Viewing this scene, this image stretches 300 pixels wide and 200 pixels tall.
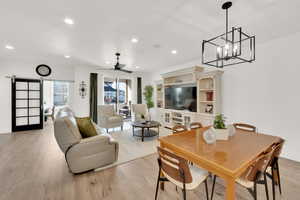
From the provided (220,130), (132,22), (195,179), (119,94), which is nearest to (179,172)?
(195,179)

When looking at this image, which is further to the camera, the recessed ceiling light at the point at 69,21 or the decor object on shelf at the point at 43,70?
the decor object on shelf at the point at 43,70

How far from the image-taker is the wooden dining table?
110 cm

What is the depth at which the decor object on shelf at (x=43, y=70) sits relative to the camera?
16.6 ft

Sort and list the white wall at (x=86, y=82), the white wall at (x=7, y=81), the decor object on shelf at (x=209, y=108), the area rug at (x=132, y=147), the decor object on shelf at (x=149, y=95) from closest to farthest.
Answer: the area rug at (x=132, y=147)
the decor object on shelf at (x=209, y=108)
the white wall at (x=7, y=81)
the white wall at (x=86, y=82)
the decor object on shelf at (x=149, y=95)

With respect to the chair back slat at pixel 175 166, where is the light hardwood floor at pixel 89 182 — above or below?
below

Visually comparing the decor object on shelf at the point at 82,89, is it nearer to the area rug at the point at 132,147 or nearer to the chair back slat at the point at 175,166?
the area rug at the point at 132,147

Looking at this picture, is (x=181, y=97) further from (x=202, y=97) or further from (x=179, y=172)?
(x=179, y=172)

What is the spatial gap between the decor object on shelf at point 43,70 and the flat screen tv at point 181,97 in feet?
15.9

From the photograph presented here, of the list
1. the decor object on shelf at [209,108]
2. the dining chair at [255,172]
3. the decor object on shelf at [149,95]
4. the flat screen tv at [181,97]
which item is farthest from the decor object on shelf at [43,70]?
the dining chair at [255,172]

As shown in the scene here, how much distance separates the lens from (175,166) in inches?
51.4

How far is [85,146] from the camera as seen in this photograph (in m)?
2.20

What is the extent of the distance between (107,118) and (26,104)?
3.32 metres

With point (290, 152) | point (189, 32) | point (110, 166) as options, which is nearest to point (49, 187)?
point (110, 166)

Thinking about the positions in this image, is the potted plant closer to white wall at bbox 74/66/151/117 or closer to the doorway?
white wall at bbox 74/66/151/117
